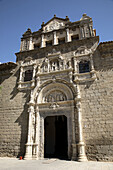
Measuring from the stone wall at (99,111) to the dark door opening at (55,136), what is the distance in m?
3.81

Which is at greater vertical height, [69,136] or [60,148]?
[69,136]

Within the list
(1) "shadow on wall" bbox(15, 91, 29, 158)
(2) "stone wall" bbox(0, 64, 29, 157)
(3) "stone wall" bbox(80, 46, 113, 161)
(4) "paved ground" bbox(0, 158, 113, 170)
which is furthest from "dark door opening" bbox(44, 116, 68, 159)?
(4) "paved ground" bbox(0, 158, 113, 170)

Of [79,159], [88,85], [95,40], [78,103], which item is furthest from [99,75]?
[79,159]

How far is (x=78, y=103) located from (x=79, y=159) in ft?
10.3

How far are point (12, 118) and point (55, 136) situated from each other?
443 centimetres

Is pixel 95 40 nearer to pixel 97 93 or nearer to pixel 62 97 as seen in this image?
pixel 97 93

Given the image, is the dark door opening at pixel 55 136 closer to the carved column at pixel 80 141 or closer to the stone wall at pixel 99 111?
the carved column at pixel 80 141

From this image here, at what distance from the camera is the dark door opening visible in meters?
11.0

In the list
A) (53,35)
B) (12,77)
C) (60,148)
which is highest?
(53,35)

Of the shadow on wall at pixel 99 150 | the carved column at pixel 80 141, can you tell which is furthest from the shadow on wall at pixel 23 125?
the shadow on wall at pixel 99 150

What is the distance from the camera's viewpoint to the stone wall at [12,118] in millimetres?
8703

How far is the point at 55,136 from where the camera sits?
11680 millimetres

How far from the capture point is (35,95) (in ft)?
31.4

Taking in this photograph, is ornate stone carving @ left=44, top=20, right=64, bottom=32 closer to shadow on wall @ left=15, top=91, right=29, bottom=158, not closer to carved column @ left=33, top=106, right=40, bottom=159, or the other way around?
shadow on wall @ left=15, top=91, right=29, bottom=158
